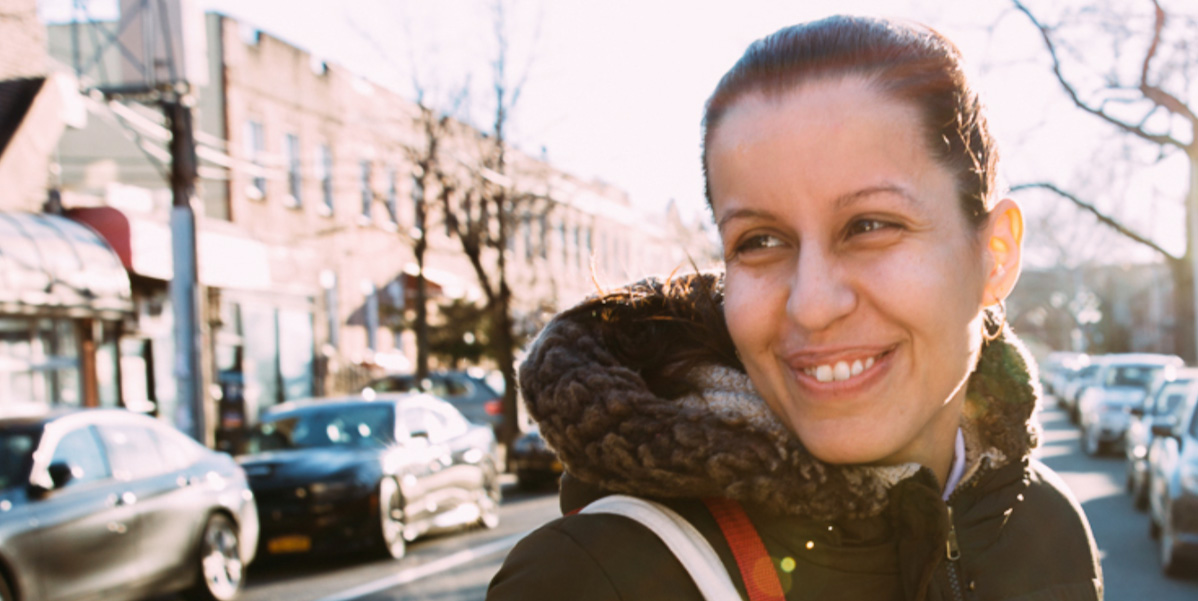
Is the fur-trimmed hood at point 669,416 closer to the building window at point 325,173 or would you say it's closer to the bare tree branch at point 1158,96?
the bare tree branch at point 1158,96

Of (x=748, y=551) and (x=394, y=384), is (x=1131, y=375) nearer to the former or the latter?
(x=394, y=384)

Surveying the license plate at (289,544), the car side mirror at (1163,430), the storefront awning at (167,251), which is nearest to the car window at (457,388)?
the storefront awning at (167,251)

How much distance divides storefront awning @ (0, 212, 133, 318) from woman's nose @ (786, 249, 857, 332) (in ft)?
49.7

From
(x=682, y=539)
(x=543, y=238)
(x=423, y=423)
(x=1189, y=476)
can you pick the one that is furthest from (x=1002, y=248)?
(x=543, y=238)

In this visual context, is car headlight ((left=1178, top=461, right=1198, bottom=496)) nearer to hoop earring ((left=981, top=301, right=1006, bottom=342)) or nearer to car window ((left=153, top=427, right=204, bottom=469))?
hoop earring ((left=981, top=301, right=1006, bottom=342))

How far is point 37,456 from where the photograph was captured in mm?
7484

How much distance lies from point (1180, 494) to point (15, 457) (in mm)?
8138

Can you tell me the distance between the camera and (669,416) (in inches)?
62.7

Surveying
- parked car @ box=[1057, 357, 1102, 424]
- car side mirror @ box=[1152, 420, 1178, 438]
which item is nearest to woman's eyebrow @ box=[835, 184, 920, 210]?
car side mirror @ box=[1152, 420, 1178, 438]

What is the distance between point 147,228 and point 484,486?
374 inches

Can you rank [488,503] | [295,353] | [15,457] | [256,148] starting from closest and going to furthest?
1. [15,457]
2. [488,503]
3. [256,148]
4. [295,353]

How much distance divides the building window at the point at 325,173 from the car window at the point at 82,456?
20.3 m

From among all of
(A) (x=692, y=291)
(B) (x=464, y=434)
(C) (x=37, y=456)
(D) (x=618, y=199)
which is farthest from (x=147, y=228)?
(D) (x=618, y=199)

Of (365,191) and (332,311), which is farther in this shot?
(365,191)
